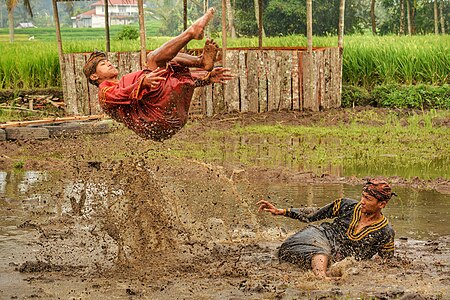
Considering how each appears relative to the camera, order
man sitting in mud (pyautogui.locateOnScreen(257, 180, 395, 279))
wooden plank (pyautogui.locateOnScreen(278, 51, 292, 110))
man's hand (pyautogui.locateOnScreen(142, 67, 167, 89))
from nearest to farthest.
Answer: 1. man's hand (pyautogui.locateOnScreen(142, 67, 167, 89))
2. man sitting in mud (pyautogui.locateOnScreen(257, 180, 395, 279))
3. wooden plank (pyautogui.locateOnScreen(278, 51, 292, 110))

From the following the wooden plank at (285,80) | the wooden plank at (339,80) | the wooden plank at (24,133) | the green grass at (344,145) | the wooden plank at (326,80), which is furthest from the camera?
the wooden plank at (339,80)

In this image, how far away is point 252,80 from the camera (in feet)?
59.6

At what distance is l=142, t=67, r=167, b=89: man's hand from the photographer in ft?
24.6

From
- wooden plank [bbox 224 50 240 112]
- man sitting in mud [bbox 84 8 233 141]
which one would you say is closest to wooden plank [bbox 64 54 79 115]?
wooden plank [bbox 224 50 240 112]

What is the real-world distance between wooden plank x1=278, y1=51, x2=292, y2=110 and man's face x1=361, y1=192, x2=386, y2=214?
10.7 m

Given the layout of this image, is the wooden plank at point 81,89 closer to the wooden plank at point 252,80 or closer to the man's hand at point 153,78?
the wooden plank at point 252,80

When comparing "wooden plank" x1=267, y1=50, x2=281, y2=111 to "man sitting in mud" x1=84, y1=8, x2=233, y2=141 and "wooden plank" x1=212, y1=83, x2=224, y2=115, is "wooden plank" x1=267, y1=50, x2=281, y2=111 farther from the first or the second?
"man sitting in mud" x1=84, y1=8, x2=233, y2=141

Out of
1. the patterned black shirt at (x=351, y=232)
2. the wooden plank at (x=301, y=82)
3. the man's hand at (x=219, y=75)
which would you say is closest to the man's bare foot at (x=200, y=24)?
the man's hand at (x=219, y=75)

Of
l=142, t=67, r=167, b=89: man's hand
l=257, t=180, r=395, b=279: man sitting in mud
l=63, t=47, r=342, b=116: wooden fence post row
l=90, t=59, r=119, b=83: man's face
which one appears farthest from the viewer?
l=63, t=47, r=342, b=116: wooden fence post row

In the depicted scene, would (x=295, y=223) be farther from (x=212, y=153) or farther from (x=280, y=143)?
(x=280, y=143)

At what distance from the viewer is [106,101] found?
7.81m

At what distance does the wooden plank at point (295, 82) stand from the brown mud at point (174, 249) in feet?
20.0

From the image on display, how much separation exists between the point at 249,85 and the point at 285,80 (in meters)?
0.69

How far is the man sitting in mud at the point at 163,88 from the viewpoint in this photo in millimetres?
7566
